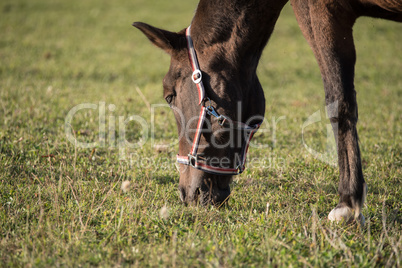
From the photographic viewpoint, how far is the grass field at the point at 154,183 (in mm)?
2307

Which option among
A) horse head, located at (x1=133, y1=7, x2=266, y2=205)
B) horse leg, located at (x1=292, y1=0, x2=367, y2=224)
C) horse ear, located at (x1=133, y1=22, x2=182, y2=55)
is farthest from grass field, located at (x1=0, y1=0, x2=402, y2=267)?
horse ear, located at (x1=133, y1=22, x2=182, y2=55)

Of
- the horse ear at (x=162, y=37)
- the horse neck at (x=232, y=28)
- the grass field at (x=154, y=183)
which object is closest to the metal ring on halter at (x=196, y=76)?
the horse neck at (x=232, y=28)

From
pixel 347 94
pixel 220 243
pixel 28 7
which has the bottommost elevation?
pixel 220 243

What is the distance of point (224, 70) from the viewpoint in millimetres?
3041

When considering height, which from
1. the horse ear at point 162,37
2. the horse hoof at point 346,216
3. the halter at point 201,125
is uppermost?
the horse ear at point 162,37

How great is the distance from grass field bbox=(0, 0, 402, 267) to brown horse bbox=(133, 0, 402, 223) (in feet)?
1.12

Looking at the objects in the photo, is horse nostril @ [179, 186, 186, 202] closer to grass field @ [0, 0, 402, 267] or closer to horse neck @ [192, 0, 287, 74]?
grass field @ [0, 0, 402, 267]

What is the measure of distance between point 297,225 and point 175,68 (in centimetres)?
152

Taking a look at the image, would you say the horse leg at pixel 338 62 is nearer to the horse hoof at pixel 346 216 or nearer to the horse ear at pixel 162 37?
the horse hoof at pixel 346 216

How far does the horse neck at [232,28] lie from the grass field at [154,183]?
46.9 inches

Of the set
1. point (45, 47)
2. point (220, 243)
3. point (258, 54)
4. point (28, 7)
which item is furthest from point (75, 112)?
point (28, 7)

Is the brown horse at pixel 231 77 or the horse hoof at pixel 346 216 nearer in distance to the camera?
the horse hoof at pixel 346 216

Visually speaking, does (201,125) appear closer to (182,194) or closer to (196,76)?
(196,76)

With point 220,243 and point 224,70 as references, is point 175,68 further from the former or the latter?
point 220,243
